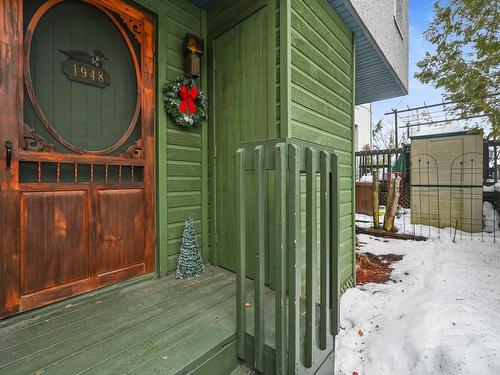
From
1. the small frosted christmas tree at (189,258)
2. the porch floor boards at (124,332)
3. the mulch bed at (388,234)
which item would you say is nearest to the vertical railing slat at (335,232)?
the porch floor boards at (124,332)

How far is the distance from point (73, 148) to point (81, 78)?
0.52 m

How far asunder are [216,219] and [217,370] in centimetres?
134

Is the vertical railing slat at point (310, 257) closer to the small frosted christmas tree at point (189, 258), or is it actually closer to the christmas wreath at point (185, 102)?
the small frosted christmas tree at point (189, 258)

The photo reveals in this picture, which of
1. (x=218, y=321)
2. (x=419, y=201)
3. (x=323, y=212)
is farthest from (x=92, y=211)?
(x=419, y=201)

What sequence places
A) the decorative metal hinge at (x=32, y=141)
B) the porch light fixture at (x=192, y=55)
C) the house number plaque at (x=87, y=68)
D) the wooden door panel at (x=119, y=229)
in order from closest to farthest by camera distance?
1. the decorative metal hinge at (x=32, y=141)
2. the house number plaque at (x=87, y=68)
3. the wooden door panel at (x=119, y=229)
4. the porch light fixture at (x=192, y=55)

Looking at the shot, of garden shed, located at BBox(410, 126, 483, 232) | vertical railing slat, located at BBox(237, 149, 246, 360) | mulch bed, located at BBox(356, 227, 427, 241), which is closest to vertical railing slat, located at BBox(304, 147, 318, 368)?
vertical railing slat, located at BBox(237, 149, 246, 360)

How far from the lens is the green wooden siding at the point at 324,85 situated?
197 centimetres

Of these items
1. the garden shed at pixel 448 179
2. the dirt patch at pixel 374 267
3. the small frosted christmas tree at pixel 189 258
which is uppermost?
the garden shed at pixel 448 179

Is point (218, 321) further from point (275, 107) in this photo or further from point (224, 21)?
point (224, 21)

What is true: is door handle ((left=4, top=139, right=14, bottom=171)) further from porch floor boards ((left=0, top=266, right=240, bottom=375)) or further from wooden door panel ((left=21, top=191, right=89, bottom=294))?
porch floor boards ((left=0, top=266, right=240, bottom=375))

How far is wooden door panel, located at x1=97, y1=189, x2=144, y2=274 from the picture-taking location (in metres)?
1.88

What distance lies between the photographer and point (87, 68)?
1820mm

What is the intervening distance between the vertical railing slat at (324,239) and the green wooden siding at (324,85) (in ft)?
2.19

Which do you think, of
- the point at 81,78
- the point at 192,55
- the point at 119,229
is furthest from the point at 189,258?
the point at 192,55
